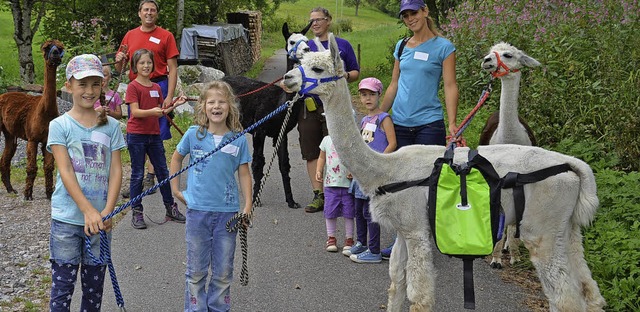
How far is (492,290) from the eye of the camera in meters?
5.45

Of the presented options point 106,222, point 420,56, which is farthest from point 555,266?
point 106,222

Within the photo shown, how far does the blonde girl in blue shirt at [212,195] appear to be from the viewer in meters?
4.30

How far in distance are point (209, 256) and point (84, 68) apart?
1.39m

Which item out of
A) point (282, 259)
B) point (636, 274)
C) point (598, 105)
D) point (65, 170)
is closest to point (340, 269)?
point (282, 259)

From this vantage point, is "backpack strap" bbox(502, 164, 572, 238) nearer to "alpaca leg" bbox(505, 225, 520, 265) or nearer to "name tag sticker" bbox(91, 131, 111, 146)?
"alpaca leg" bbox(505, 225, 520, 265)

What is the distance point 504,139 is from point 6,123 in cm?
603

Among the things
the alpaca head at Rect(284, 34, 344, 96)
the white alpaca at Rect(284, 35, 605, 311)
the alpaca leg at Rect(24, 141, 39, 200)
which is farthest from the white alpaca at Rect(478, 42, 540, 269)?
the alpaca leg at Rect(24, 141, 39, 200)

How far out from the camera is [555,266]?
420cm

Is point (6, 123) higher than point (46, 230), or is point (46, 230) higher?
point (6, 123)

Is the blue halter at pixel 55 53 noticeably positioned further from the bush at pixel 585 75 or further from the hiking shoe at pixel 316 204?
the bush at pixel 585 75

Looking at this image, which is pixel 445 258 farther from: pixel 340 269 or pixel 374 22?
pixel 374 22

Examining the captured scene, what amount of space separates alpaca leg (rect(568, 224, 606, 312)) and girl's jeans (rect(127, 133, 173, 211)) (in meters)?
4.18

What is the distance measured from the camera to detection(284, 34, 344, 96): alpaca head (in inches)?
166

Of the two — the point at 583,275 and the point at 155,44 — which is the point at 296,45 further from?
the point at 583,275
